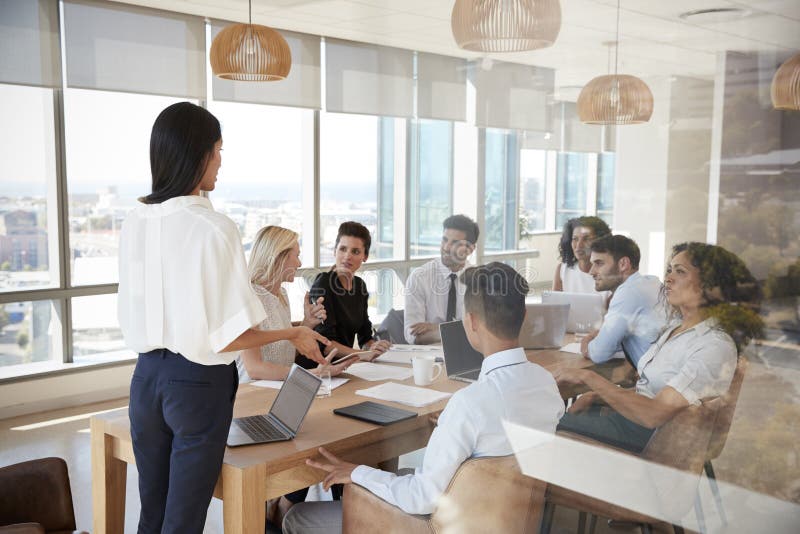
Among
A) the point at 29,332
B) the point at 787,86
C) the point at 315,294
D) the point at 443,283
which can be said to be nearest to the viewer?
the point at 787,86

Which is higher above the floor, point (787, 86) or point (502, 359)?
point (787, 86)

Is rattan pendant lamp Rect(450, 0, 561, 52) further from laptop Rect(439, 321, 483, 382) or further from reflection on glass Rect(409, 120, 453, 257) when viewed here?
laptop Rect(439, 321, 483, 382)

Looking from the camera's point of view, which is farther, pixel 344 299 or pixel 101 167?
pixel 101 167

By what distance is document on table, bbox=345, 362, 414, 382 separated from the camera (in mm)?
2965

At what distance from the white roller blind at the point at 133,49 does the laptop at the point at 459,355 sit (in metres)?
3.73

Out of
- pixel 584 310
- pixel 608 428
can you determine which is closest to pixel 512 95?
pixel 584 310

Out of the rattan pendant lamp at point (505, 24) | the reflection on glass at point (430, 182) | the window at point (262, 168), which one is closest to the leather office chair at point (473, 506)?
the reflection on glass at point (430, 182)

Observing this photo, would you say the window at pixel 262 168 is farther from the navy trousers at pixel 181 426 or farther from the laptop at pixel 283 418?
the navy trousers at pixel 181 426

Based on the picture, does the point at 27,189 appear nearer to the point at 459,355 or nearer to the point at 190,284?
the point at 190,284

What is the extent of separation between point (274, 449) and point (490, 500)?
2.04ft

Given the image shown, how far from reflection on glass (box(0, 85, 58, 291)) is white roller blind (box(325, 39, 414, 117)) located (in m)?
2.33

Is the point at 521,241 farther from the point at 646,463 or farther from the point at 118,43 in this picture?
the point at 118,43

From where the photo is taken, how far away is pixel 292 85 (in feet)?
17.1

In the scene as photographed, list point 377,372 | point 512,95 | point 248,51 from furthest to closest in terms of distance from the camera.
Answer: point 248,51, point 377,372, point 512,95
